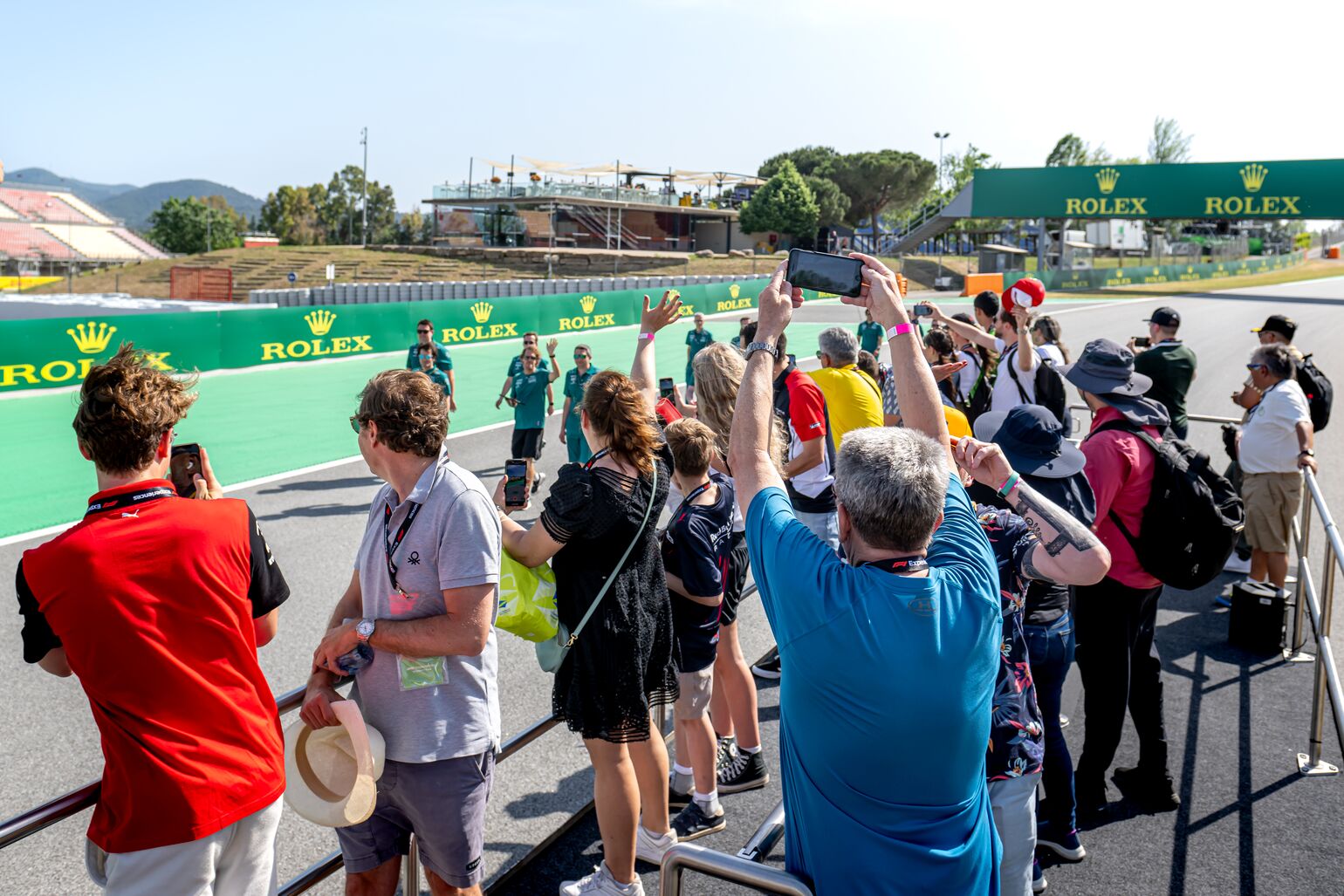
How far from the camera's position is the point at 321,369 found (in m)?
22.0

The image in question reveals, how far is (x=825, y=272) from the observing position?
9.69 ft

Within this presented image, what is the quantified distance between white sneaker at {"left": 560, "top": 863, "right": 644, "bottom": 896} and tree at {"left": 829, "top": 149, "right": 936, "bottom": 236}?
304 feet

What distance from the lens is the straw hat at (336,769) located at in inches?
104

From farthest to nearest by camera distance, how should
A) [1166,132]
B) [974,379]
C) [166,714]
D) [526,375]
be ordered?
[1166,132] → [526,375] → [974,379] → [166,714]

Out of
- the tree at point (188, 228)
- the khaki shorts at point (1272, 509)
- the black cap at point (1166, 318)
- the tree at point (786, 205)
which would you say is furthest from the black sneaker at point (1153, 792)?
the tree at point (188, 228)

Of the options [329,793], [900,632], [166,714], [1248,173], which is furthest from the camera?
[1248,173]

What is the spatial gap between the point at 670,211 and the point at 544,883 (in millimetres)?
85188

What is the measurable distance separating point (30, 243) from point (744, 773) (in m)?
111

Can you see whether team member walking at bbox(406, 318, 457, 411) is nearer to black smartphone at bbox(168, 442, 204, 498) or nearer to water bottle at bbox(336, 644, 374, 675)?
black smartphone at bbox(168, 442, 204, 498)

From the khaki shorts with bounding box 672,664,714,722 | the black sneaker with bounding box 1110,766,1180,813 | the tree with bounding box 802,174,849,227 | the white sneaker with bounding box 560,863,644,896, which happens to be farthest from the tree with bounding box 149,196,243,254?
the black sneaker with bounding box 1110,766,1180,813

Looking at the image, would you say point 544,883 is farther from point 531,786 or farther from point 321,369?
point 321,369

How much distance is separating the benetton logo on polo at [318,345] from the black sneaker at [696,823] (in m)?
20.5

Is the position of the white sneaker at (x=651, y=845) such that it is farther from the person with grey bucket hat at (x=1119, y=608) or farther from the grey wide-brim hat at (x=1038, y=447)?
the grey wide-brim hat at (x=1038, y=447)

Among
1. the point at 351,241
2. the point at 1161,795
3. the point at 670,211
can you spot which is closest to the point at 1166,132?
the point at 670,211
